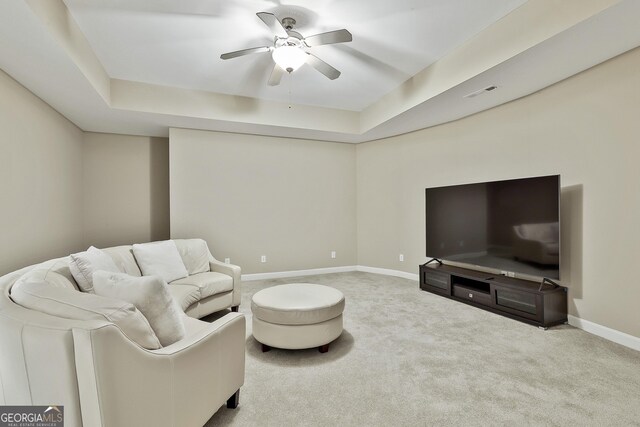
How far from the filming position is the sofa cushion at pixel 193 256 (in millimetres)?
3830

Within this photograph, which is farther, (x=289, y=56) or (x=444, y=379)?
(x=289, y=56)

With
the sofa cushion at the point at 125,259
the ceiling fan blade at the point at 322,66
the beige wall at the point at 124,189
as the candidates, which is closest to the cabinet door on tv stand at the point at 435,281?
the ceiling fan blade at the point at 322,66

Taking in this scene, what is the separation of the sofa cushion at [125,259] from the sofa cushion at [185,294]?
0.44 metres

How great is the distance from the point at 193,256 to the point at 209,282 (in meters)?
0.71

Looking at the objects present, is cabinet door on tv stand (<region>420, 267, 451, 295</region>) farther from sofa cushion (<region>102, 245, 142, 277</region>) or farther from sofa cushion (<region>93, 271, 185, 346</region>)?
sofa cushion (<region>102, 245, 142, 277</region>)

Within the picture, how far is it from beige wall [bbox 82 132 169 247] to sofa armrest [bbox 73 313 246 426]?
427 centimetres

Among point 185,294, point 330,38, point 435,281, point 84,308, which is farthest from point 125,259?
point 435,281

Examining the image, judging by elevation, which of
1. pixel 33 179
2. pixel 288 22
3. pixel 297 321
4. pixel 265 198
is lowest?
pixel 297 321

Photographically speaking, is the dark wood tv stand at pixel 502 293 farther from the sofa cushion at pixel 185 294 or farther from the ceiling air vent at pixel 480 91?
→ the sofa cushion at pixel 185 294

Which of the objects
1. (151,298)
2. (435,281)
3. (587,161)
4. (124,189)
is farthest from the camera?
(124,189)

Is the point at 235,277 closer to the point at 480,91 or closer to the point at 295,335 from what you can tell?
the point at 295,335

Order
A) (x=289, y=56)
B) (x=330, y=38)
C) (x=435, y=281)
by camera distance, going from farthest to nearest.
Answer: (x=435, y=281) → (x=289, y=56) → (x=330, y=38)

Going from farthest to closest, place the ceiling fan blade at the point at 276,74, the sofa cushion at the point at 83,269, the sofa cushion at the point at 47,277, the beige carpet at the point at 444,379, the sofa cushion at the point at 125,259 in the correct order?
the ceiling fan blade at the point at 276,74, the sofa cushion at the point at 125,259, the sofa cushion at the point at 83,269, the beige carpet at the point at 444,379, the sofa cushion at the point at 47,277

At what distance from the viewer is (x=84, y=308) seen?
121 centimetres
